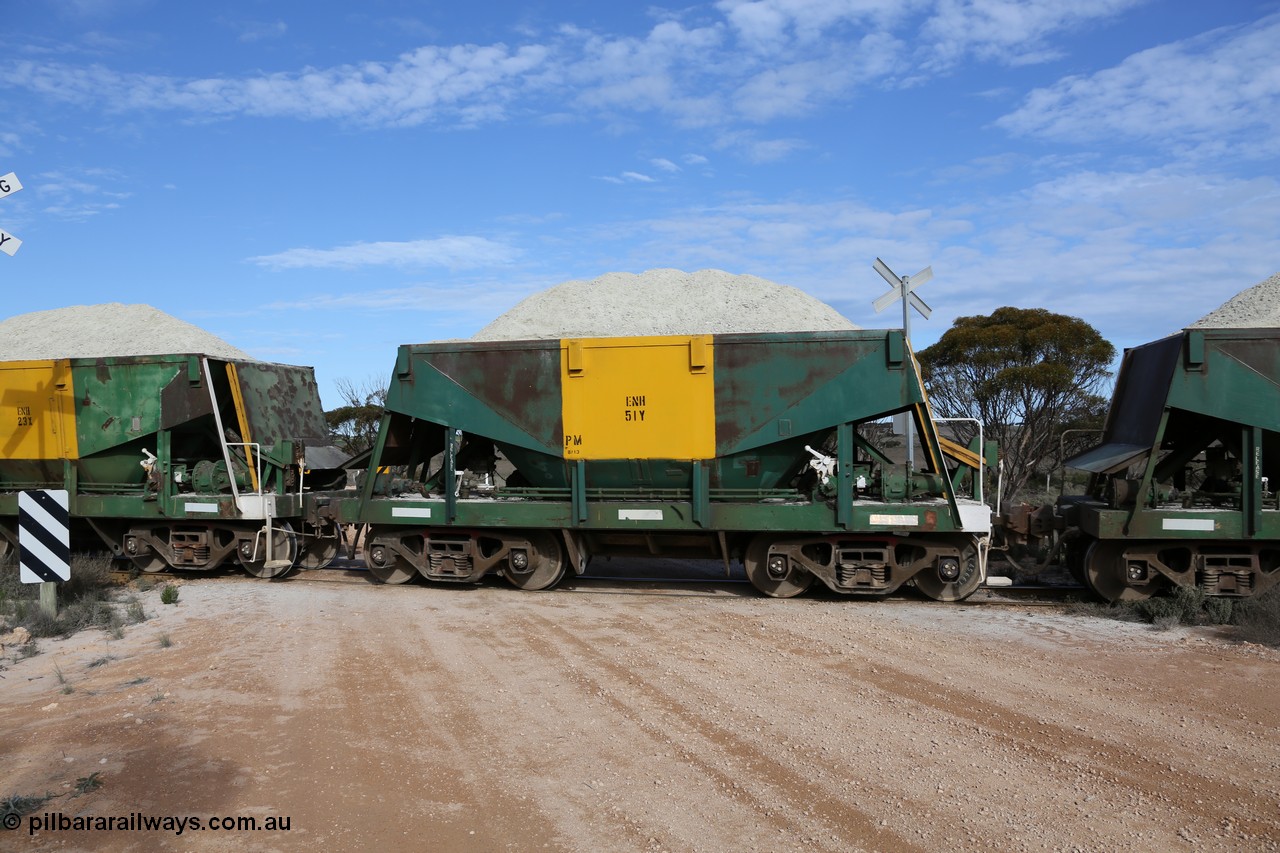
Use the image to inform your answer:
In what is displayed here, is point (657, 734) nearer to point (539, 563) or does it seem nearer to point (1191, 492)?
point (539, 563)

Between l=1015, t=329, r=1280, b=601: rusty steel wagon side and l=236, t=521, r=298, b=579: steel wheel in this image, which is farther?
l=236, t=521, r=298, b=579: steel wheel

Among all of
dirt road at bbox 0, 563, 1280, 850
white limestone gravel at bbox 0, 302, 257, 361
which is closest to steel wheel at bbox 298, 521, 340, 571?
dirt road at bbox 0, 563, 1280, 850

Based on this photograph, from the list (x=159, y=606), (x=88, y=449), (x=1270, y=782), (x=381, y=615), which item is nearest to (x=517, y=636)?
(x=381, y=615)

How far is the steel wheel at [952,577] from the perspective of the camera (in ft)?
31.8

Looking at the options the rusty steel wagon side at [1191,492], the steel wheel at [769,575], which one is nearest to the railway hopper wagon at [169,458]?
the steel wheel at [769,575]

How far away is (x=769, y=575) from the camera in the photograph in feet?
33.2

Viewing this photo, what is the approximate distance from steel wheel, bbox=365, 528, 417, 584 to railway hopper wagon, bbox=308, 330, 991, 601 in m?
0.03

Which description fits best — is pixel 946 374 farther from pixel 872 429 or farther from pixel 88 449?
pixel 88 449

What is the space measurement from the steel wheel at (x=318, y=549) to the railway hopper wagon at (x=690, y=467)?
1414 mm

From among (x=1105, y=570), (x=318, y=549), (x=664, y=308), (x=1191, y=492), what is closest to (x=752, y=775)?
(x=1105, y=570)

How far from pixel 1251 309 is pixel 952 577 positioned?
2546 centimetres

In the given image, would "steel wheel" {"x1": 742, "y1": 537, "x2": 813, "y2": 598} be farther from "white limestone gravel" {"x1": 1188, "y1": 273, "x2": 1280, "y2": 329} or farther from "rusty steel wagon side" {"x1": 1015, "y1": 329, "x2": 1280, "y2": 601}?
"white limestone gravel" {"x1": 1188, "y1": 273, "x2": 1280, "y2": 329}

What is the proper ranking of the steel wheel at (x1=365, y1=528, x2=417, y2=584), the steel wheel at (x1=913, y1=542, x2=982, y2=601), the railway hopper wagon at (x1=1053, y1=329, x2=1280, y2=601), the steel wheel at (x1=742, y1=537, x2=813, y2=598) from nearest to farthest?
the railway hopper wagon at (x1=1053, y1=329, x2=1280, y2=601), the steel wheel at (x1=913, y1=542, x2=982, y2=601), the steel wheel at (x1=742, y1=537, x2=813, y2=598), the steel wheel at (x1=365, y1=528, x2=417, y2=584)

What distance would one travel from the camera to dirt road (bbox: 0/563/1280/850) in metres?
4.28
